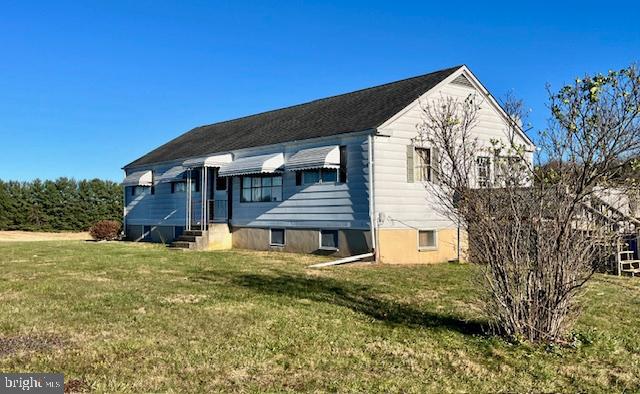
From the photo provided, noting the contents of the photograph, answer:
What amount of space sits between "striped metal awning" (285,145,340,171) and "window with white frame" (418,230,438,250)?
130 inches

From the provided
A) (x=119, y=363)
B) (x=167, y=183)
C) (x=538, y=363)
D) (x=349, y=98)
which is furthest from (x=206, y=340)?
(x=167, y=183)

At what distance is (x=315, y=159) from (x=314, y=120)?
321cm

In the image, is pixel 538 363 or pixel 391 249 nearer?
pixel 538 363

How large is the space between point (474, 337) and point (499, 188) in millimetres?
1788

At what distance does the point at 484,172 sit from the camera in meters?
6.70

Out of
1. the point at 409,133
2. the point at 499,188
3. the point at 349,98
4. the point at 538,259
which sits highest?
the point at 349,98

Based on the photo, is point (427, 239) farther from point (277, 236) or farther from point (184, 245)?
point (184, 245)

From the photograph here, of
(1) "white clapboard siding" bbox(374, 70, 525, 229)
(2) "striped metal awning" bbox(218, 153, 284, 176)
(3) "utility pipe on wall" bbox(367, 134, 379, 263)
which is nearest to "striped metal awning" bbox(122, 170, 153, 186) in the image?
(2) "striped metal awning" bbox(218, 153, 284, 176)

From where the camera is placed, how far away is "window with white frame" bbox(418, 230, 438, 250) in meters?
16.5

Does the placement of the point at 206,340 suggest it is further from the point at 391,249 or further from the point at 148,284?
the point at 391,249

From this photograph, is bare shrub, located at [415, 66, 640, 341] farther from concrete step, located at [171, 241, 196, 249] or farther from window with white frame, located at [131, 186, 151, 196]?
window with white frame, located at [131, 186, 151, 196]

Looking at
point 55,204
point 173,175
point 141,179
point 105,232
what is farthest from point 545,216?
point 55,204

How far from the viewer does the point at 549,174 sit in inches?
229

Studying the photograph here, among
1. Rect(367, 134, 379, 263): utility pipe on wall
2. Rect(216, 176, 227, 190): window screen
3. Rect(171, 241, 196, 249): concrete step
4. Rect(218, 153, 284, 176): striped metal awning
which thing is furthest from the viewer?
Rect(216, 176, 227, 190): window screen
